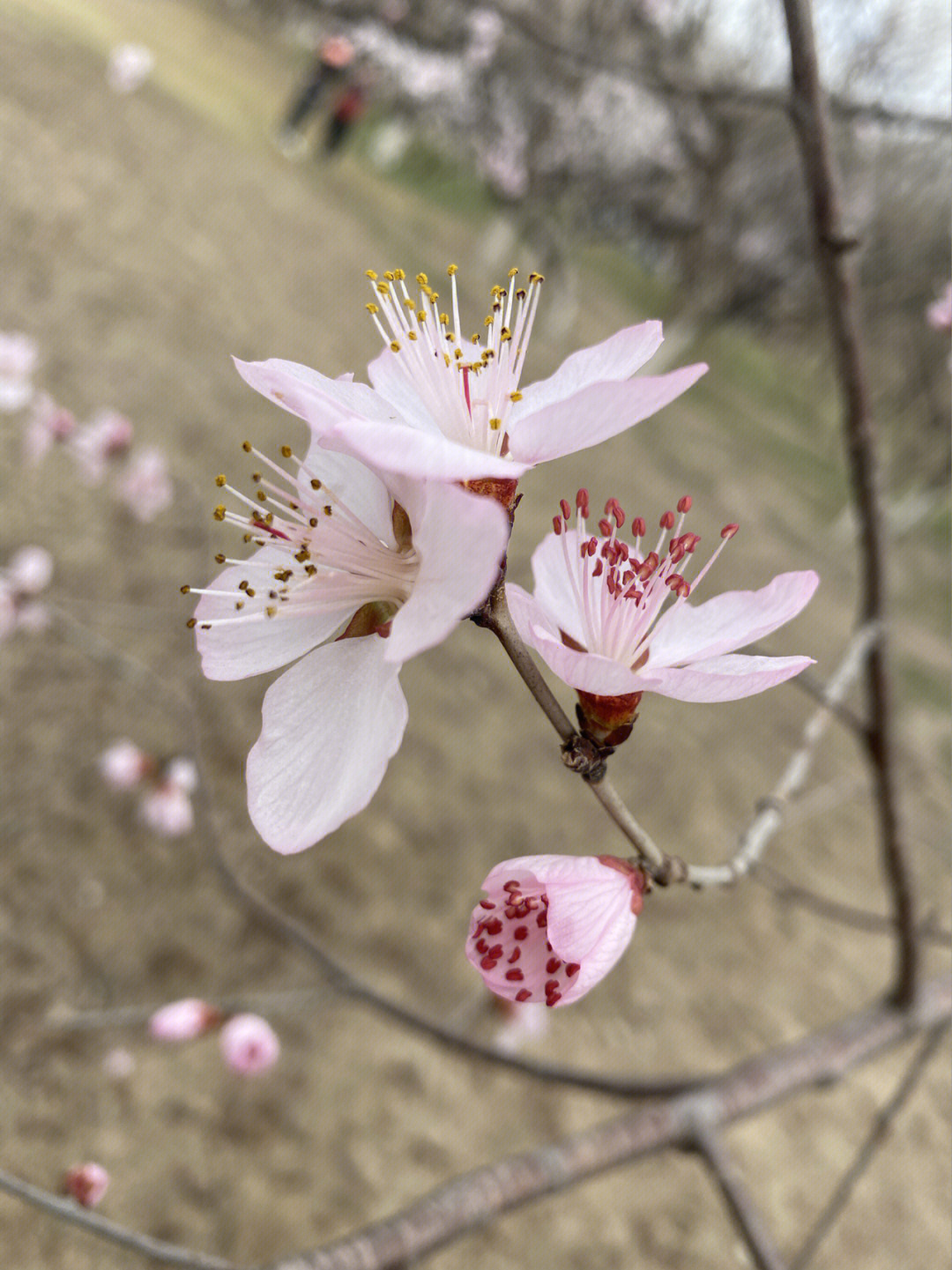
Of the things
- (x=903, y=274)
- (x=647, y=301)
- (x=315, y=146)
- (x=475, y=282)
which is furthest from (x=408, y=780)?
(x=647, y=301)

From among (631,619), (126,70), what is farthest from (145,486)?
(126,70)

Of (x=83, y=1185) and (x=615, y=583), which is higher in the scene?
(x=615, y=583)

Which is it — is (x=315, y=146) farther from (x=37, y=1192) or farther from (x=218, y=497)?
(x=37, y=1192)

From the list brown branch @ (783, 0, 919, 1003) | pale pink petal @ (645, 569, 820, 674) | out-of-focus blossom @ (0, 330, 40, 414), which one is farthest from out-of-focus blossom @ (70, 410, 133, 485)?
pale pink petal @ (645, 569, 820, 674)

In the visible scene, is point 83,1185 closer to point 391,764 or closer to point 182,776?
point 182,776

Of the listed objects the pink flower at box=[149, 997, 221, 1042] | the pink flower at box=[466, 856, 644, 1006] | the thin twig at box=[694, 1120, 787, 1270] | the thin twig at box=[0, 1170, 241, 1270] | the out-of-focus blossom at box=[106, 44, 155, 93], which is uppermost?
the out-of-focus blossom at box=[106, 44, 155, 93]

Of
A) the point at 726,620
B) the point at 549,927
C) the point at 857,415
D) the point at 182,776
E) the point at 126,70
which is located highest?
the point at 126,70

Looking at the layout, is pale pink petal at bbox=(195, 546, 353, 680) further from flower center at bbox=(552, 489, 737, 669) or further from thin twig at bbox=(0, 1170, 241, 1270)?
thin twig at bbox=(0, 1170, 241, 1270)
